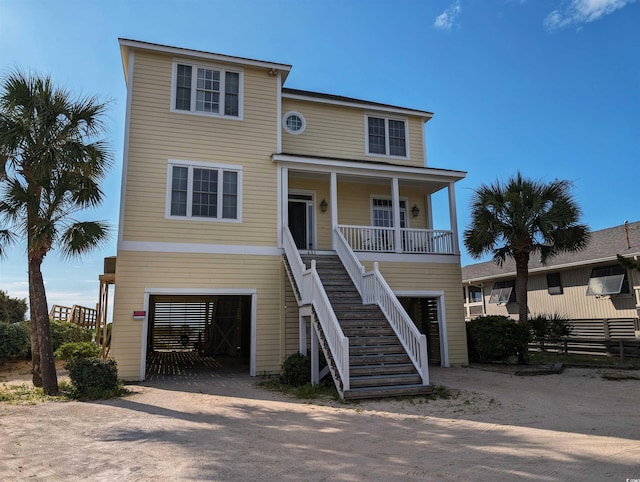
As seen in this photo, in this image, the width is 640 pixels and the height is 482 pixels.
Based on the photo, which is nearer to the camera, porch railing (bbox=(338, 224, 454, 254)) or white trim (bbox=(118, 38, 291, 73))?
white trim (bbox=(118, 38, 291, 73))

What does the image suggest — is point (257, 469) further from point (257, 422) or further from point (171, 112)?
point (171, 112)

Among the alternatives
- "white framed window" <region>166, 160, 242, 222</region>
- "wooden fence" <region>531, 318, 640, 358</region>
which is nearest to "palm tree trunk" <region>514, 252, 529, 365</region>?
"wooden fence" <region>531, 318, 640, 358</region>

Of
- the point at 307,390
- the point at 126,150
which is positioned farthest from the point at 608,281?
the point at 126,150

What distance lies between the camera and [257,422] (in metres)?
7.11

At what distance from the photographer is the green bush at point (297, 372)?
1042 centimetres

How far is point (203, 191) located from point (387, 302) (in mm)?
6236

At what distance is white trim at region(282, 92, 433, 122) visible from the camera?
15731mm

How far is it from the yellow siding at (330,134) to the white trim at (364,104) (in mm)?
168

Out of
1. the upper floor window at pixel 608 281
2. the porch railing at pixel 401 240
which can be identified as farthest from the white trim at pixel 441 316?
the upper floor window at pixel 608 281

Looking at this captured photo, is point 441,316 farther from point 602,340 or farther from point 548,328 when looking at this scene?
point 548,328

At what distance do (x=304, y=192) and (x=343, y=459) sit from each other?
36.8ft

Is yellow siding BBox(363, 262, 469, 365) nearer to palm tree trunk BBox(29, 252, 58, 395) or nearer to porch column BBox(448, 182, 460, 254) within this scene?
porch column BBox(448, 182, 460, 254)

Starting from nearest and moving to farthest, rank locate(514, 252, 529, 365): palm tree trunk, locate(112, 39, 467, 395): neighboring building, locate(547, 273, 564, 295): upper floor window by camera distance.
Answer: locate(112, 39, 467, 395): neighboring building
locate(514, 252, 529, 365): palm tree trunk
locate(547, 273, 564, 295): upper floor window

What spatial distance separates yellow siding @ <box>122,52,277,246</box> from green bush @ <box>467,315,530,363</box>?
7.19m
